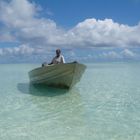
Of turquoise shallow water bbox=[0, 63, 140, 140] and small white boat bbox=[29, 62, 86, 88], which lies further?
small white boat bbox=[29, 62, 86, 88]

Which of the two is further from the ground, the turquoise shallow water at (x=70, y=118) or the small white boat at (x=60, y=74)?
the small white boat at (x=60, y=74)

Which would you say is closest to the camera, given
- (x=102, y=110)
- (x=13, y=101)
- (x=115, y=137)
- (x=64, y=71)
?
(x=115, y=137)

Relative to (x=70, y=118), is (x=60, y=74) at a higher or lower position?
higher

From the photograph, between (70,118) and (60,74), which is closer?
(70,118)

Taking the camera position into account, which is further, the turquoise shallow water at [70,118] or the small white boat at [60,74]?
the small white boat at [60,74]

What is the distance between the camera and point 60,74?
38.0 ft

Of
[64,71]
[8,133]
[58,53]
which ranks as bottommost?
[8,133]

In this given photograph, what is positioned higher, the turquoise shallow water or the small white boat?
the small white boat

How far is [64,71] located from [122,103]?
3.36 m

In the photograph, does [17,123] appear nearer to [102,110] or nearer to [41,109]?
[41,109]

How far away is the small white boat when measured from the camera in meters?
11.2

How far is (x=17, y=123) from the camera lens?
645cm

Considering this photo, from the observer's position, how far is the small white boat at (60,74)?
442 inches

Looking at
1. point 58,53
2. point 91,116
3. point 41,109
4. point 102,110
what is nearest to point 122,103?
point 102,110
